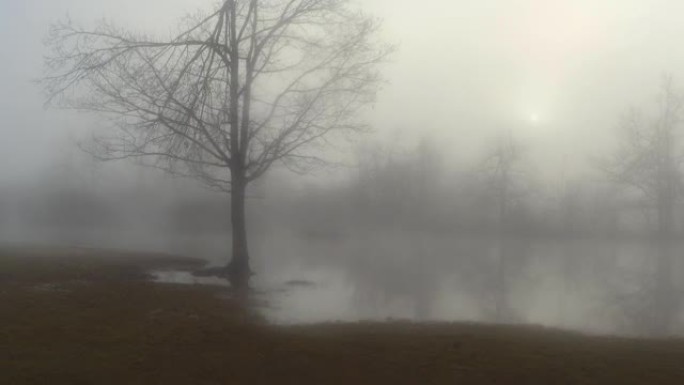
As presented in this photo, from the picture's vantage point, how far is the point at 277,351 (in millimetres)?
8992

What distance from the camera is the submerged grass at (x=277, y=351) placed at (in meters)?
7.91

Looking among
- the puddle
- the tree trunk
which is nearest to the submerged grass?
the puddle

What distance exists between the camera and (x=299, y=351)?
9008 mm

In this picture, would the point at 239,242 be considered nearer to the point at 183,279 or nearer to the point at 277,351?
the point at 183,279

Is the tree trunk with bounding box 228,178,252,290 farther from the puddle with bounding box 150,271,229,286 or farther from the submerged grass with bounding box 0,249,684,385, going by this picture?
the submerged grass with bounding box 0,249,684,385

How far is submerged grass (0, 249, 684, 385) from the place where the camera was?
791cm

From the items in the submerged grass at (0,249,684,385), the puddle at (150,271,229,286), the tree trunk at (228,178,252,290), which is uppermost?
the tree trunk at (228,178,252,290)

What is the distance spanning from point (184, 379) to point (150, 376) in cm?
42

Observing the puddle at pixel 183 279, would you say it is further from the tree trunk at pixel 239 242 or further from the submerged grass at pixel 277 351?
the submerged grass at pixel 277 351

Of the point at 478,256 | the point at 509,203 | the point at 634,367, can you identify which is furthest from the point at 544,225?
the point at 634,367

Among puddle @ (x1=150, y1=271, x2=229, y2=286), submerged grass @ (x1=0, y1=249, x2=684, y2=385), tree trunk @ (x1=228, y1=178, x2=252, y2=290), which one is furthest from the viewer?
tree trunk @ (x1=228, y1=178, x2=252, y2=290)

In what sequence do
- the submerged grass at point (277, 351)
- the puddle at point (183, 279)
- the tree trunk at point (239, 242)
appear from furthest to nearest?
the tree trunk at point (239, 242)
the puddle at point (183, 279)
the submerged grass at point (277, 351)

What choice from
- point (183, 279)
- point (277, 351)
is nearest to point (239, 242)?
point (183, 279)

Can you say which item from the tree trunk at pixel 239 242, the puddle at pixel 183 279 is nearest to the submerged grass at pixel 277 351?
the puddle at pixel 183 279
